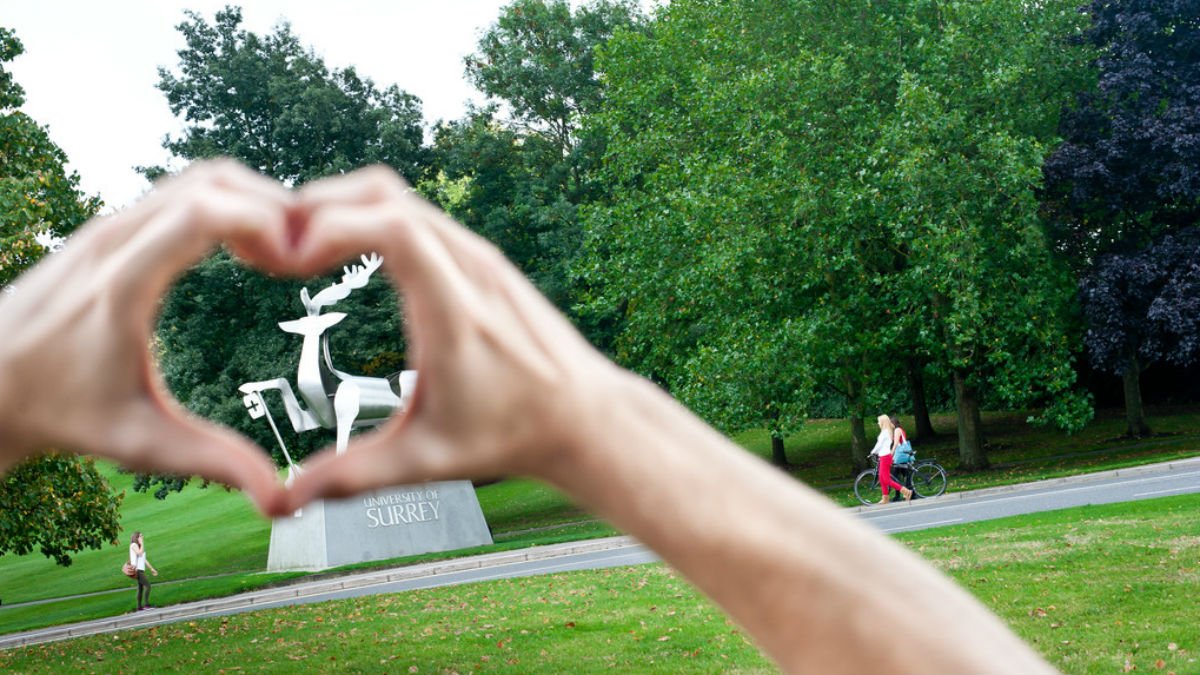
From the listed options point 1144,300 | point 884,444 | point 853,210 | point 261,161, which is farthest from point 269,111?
point 1144,300

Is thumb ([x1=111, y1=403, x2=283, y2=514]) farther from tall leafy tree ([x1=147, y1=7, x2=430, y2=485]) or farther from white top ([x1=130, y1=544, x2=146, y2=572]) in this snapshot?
tall leafy tree ([x1=147, y1=7, x2=430, y2=485])

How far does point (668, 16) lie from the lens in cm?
2889

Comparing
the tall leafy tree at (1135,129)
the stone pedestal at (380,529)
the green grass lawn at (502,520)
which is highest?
the tall leafy tree at (1135,129)

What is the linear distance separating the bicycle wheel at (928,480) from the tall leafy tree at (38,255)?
13.7 meters

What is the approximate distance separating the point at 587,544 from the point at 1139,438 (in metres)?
16.7

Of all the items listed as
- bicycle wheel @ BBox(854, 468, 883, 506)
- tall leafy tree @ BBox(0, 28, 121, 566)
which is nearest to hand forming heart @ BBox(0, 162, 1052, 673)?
tall leafy tree @ BBox(0, 28, 121, 566)

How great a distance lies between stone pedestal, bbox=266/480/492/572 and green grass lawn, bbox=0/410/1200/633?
89cm

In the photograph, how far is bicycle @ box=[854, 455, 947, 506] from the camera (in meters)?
19.7

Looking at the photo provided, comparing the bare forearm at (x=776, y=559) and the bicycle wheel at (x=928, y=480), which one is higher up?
the bare forearm at (x=776, y=559)

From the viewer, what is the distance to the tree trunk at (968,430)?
25.0 m

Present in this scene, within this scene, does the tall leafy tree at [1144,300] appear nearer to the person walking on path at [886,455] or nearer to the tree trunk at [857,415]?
the tree trunk at [857,415]

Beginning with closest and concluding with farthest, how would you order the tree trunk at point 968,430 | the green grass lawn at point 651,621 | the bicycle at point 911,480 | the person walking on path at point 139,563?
the green grass lawn at point 651,621 < the person walking on path at point 139,563 < the bicycle at point 911,480 < the tree trunk at point 968,430

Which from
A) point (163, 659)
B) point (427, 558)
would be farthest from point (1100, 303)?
point (163, 659)

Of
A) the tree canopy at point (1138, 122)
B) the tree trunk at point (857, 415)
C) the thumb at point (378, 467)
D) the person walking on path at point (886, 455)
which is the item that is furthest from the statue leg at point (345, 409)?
the thumb at point (378, 467)
